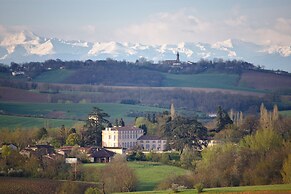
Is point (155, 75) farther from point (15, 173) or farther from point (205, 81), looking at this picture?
point (15, 173)

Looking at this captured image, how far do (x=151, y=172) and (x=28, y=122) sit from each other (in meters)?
26.8

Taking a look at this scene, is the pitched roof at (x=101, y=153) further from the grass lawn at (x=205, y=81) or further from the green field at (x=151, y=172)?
the grass lawn at (x=205, y=81)

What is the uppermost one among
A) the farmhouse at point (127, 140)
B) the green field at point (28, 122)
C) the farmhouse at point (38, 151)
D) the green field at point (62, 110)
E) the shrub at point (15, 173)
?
the green field at point (62, 110)

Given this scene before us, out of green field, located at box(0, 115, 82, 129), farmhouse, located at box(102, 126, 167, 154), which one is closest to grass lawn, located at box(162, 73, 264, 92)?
green field, located at box(0, 115, 82, 129)

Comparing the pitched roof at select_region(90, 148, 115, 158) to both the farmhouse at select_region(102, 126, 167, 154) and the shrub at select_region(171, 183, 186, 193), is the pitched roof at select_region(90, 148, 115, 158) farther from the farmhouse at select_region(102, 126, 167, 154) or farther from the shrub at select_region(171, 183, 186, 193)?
the shrub at select_region(171, 183, 186, 193)

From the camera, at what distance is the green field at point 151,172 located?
5161 centimetres

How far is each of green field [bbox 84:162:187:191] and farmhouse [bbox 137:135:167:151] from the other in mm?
9554

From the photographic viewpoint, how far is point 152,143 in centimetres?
7056

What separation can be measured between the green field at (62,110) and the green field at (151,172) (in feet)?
75.2

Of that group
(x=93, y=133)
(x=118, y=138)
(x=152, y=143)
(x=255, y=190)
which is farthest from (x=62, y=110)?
(x=255, y=190)

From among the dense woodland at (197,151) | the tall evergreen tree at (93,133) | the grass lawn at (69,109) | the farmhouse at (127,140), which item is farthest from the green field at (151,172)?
the grass lawn at (69,109)

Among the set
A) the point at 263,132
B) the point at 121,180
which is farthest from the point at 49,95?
the point at 121,180

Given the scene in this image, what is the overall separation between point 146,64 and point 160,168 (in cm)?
9525

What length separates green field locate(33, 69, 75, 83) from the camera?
127938 mm
